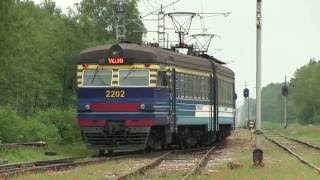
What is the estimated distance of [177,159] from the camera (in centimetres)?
2281

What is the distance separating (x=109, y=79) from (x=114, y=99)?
0.65 meters

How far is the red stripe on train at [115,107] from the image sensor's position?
23422mm

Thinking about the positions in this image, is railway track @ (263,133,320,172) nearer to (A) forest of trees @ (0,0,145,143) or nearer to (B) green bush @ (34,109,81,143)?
(A) forest of trees @ (0,0,145,143)

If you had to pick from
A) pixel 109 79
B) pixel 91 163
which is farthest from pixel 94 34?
pixel 91 163

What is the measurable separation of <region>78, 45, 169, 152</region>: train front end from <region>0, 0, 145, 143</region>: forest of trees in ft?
7.84

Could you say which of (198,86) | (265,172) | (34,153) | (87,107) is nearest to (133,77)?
(87,107)

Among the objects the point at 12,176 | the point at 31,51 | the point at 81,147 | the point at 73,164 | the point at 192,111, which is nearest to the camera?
the point at 12,176

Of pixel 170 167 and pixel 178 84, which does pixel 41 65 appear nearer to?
pixel 178 84

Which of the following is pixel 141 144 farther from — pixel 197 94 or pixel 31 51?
pixel 31 51

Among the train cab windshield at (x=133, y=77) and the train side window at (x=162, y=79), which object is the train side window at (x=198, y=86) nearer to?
the train side window at (x=162, y=79)

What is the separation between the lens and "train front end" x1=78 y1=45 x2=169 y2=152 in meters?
23.4

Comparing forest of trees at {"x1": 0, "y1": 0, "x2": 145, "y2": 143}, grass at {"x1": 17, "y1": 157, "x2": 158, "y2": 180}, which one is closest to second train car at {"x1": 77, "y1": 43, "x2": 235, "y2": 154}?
grass at {"x1": 17, "y1": 157, "x2": 158, "y2": 180}

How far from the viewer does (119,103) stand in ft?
77.2

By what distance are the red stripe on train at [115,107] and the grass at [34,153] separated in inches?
88.1
